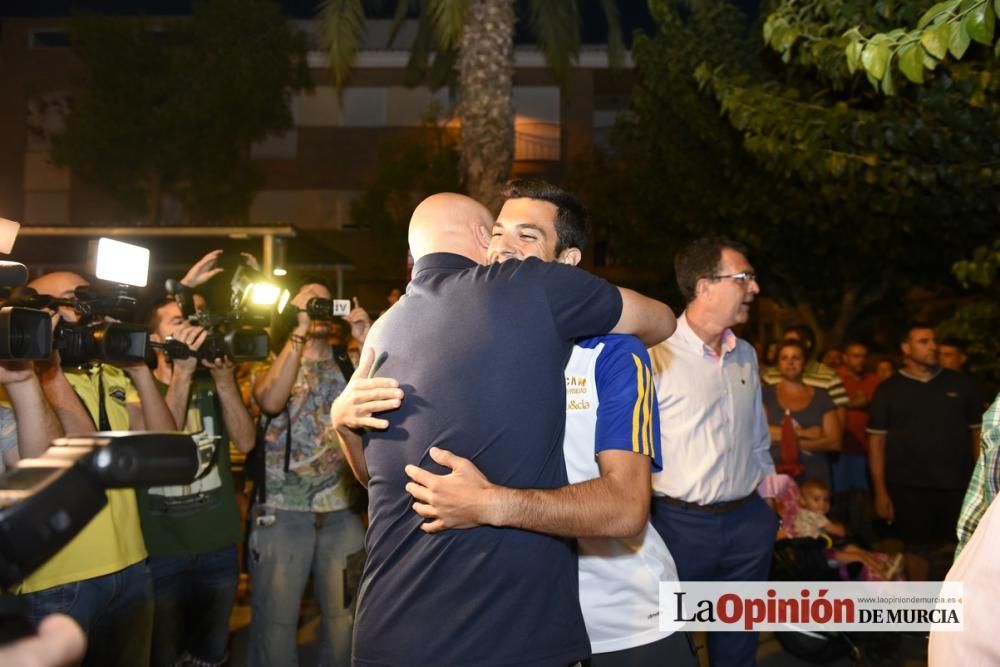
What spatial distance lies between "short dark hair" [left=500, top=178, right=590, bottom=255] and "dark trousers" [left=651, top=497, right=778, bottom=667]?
2.05 m

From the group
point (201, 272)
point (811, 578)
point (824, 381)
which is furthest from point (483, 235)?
point (824, 381)

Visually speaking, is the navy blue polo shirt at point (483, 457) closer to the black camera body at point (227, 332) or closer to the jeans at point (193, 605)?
the black camera body at point (227, 332)

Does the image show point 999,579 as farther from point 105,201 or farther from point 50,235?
point 105,201

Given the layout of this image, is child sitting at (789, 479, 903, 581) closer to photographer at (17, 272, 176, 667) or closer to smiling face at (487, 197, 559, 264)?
smiling face at (487, 197, 559, 264)

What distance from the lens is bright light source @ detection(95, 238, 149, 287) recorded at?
3.03 m

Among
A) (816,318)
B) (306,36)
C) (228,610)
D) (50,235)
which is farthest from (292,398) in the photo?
(306,36)

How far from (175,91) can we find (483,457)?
26.0m

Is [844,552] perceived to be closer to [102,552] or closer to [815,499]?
[815,499]

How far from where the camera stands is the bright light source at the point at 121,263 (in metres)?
3.03

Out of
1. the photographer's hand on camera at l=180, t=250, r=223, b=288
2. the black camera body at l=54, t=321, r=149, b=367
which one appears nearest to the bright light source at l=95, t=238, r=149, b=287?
the black camera body at l=54, t=321, r=149, b=367

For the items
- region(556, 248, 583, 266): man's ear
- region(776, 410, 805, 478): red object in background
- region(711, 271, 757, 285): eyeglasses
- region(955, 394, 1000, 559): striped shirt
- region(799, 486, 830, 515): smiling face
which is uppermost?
region(711, 271, 757, 285): eyeglasses

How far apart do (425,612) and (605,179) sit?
905 inches

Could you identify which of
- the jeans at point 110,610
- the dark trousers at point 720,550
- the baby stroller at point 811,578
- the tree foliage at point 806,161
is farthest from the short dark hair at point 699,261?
the jeans at point 110,610

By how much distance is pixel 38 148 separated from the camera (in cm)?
3272
